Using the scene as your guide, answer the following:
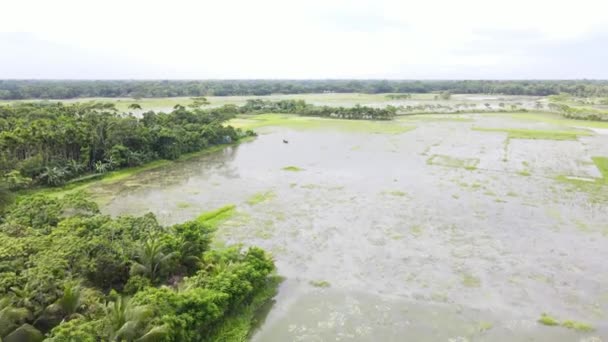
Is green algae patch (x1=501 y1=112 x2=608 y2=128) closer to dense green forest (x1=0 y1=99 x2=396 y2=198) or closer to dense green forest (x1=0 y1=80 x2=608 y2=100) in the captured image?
dense green forest (x1=0 y1=99 x2=396 y2=198)

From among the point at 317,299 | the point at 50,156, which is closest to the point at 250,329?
the point at 317,299

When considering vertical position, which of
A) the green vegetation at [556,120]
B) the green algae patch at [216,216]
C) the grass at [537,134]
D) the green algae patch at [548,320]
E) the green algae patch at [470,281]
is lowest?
the green algae patch at [548,320]

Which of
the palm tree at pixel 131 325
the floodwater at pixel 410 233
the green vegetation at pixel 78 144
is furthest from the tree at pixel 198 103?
the palm tree at pixel 131 325

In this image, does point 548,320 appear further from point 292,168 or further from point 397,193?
point 292,168

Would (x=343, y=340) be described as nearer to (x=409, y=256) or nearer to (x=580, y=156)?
(x=409, y=256)

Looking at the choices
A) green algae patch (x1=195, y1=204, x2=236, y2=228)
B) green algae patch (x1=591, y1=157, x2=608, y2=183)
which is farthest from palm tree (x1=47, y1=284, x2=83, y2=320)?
green algae patch (x1=591, y1=157, x2=608, y2=183)

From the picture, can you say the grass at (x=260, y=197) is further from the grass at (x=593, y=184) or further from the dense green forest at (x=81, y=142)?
the grass at (x=593, y=184)
